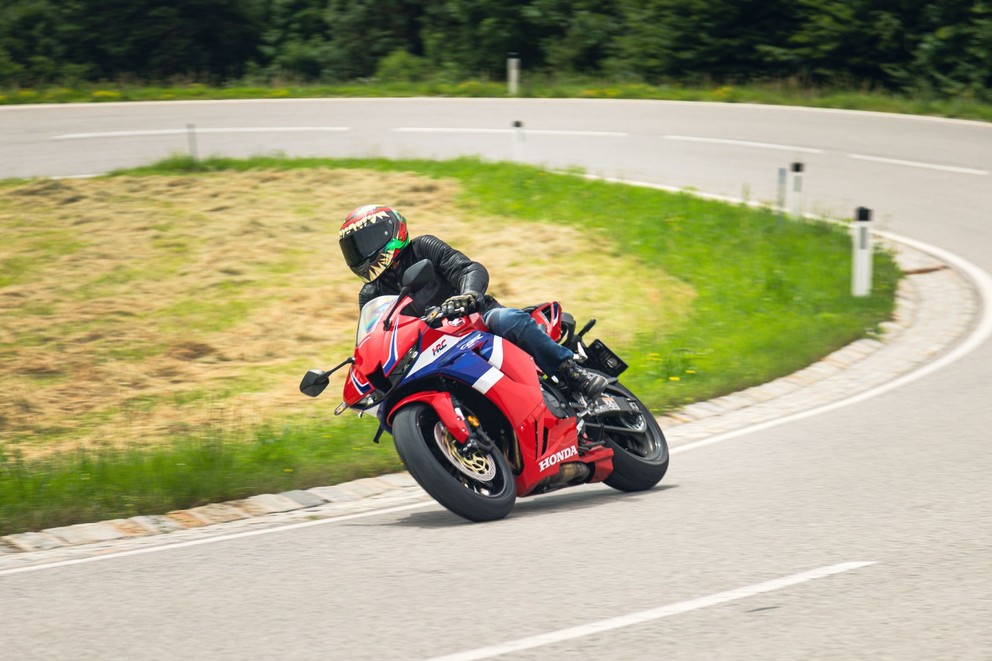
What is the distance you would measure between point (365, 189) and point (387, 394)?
11928 millimetres

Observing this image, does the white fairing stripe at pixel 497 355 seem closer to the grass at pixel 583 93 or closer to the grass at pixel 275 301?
the grass at pixel 275 301

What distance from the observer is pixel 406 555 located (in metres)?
6.25

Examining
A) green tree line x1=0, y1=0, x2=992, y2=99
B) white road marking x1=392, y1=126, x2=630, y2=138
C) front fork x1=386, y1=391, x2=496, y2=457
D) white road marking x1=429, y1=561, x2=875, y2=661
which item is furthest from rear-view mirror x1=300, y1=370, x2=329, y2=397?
green tree line x1=0, y1=0, x2=992, y2=99

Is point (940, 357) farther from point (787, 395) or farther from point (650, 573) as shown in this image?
point (650, 573)

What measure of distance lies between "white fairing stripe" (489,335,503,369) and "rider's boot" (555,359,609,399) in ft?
1.76

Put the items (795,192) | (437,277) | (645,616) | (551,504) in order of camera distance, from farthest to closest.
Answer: (795,192) → (551,504) → (437,277) → (645,616)

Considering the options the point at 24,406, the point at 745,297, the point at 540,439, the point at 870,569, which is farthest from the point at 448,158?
the point at 870,569

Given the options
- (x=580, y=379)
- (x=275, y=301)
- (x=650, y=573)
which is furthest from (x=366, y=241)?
(x=275, y=301)

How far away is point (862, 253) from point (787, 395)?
11.5 ft

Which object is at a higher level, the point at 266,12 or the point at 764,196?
the point at 266,12

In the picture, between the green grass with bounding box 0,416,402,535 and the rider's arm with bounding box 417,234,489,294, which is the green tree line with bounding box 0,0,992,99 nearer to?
the green grass with bounding box 0,416,402,535

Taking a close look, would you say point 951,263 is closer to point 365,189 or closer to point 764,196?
point 764,196

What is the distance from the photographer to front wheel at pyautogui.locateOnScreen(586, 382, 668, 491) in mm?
7609

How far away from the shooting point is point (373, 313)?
688 centimetres
